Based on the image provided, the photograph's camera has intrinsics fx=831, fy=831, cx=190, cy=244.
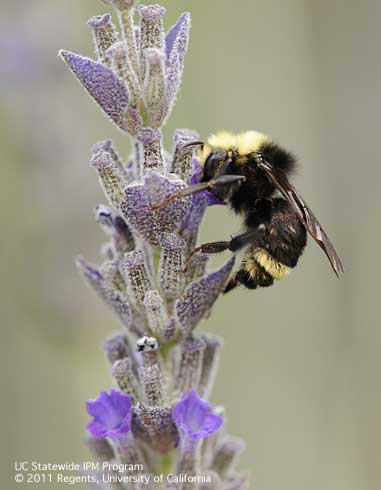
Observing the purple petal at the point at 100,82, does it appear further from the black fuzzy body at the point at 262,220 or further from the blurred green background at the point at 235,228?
the blurred green background at the point at 235,228

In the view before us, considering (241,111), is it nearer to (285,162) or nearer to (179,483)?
(285,162)

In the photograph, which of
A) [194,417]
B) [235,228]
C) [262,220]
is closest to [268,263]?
[262,220]

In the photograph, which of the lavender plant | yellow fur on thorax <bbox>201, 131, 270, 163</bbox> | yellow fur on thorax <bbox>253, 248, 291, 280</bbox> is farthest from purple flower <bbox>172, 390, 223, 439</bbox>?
yellow fur on thorax <bbox>201, 131, 270, 163</bbox>

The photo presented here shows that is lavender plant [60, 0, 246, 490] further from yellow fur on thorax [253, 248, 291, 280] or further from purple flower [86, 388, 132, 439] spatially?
yellow fur on thorax [253, 248, 291, 280]

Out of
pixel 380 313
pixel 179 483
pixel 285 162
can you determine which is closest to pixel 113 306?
pixel 179 483

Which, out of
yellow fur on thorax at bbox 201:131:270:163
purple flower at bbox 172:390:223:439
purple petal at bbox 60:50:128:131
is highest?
purple petal at bbox 60:50:128:131

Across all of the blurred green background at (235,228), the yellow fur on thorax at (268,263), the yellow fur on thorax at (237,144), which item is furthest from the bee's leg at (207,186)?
the blurred green background at (235,228)

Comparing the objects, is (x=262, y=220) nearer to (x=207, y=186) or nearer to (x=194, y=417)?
(x=207, y=186)
